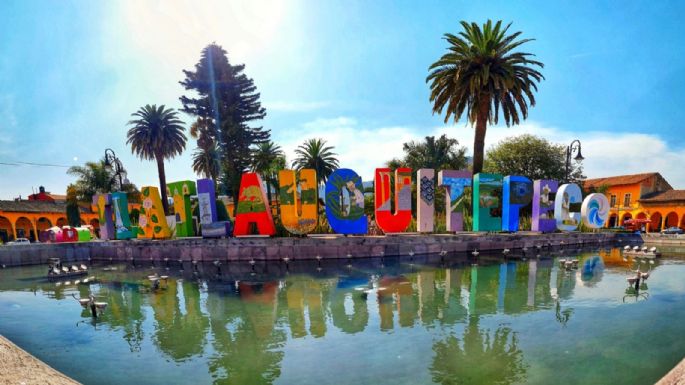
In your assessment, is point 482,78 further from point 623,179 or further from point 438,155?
point 623,179

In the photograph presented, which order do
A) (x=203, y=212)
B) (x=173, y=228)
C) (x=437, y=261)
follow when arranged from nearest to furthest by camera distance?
(x=437, y=261)
(x=203, y=212)
(x=173, y=228)

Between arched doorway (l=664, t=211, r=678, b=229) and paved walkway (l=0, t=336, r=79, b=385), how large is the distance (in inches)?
2382

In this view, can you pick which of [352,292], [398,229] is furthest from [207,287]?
[398,229]

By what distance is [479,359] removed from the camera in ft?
26.3

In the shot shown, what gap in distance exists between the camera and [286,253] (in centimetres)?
2236

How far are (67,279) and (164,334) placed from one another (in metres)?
14.5

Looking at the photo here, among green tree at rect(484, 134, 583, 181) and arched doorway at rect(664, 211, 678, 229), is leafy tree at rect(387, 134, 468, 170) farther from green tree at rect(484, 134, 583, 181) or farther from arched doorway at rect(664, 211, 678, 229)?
arched doorway at rect(664, 211, 678, 229)

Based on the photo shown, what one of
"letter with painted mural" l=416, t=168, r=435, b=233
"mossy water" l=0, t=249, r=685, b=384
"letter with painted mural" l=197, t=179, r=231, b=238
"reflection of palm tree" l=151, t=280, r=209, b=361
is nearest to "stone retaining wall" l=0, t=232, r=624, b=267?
"letter with painted mural" l=197, t=179, r=231, b=238

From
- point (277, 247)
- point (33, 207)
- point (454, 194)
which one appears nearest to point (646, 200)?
point (454, 194)

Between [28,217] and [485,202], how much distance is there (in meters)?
55.4

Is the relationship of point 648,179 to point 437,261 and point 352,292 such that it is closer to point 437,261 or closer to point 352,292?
point 437,261

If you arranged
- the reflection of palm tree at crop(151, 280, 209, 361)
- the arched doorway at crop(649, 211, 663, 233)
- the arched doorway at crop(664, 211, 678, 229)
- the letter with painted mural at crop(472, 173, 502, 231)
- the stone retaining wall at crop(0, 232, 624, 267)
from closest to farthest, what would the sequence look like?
the reflection of palm tree at crop(151, 280, 209, 361)
the stone retaining wall at crop(0, 232, 624, 267)
the letter with painted mural at crop(472, 173, 502, 231)
the arched doorway at crop(664, 211, 678, 229)
the arched doorway at crop(649, 211, 663, 233)

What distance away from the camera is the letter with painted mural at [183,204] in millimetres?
24000

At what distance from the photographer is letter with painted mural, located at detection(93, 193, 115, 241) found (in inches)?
1099
